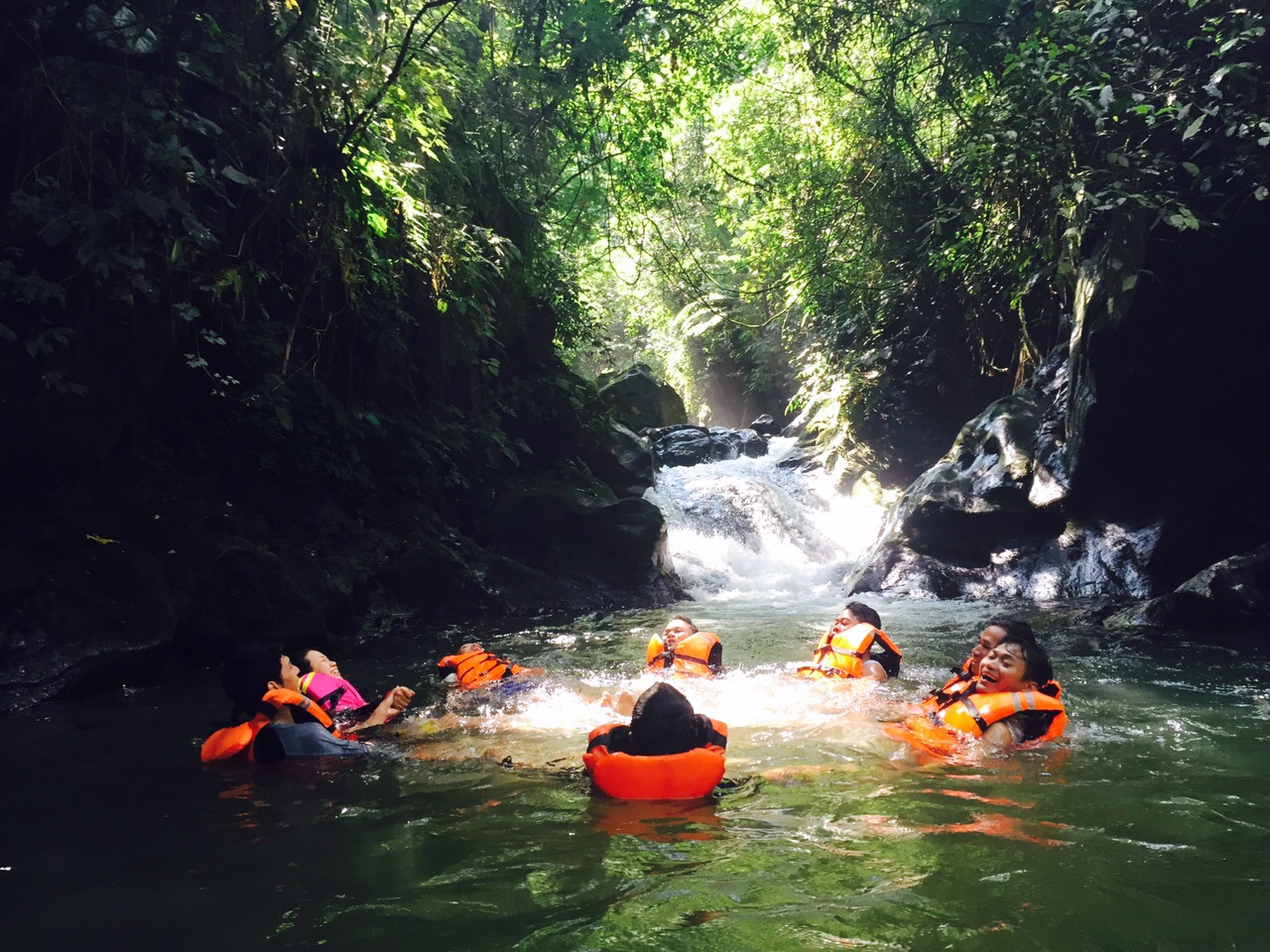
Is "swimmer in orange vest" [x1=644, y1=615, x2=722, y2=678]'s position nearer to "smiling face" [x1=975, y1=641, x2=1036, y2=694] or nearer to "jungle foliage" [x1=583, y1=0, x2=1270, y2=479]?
"smiling face" [x1=975, y1=641, x2=1036, y2=694]

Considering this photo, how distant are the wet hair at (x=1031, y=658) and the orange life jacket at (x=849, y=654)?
1.62 metres

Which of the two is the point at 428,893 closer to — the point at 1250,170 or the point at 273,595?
the point at 273,595

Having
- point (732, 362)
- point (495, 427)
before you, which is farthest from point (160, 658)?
point (732, 362)

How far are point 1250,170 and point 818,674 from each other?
6.93 meters

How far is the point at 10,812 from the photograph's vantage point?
Answer: 3.65 meters

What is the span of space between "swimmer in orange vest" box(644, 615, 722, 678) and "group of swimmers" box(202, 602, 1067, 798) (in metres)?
0.01

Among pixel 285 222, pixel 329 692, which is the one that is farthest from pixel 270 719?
pixel 285 222

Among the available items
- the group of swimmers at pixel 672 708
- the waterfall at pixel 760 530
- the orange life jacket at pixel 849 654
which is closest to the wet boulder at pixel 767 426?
the waterfall at pixel 760 530

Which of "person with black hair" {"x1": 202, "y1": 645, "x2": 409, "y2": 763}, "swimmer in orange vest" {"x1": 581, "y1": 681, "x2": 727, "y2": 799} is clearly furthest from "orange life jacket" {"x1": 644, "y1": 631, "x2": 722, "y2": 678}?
"swimmer in orange vest" {"x1": 581, "y1": 681, "x2": 727, "y2": 799}

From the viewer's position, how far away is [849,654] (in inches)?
241

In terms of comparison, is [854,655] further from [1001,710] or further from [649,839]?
[649,839]

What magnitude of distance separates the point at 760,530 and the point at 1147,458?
22.2 feet

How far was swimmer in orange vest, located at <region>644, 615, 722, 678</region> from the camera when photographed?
636 centimetres

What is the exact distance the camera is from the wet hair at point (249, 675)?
4.57m
